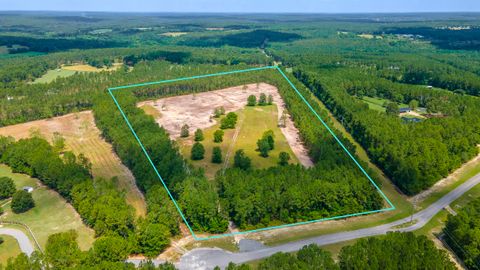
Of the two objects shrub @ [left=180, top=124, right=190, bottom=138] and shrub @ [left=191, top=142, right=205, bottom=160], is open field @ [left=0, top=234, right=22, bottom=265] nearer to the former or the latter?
shrub @ [left=191, top=142, right=205, bottom=160]

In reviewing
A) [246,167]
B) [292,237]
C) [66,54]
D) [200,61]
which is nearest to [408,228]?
[292,237]

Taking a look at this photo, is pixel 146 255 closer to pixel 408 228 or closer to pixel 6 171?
pixel 408 228

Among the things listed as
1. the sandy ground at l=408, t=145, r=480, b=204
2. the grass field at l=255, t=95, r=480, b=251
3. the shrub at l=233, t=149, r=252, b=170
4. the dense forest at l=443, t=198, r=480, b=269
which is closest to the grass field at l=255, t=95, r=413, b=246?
the grass field at l=255, t=95, r=480, b=251

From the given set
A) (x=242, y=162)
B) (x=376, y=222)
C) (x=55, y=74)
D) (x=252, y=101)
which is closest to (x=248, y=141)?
(x=242, y=162)

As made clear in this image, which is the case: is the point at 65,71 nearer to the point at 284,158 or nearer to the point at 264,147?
the point at 264,147

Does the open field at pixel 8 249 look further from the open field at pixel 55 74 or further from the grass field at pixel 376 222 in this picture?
the open field at pixel 55 74

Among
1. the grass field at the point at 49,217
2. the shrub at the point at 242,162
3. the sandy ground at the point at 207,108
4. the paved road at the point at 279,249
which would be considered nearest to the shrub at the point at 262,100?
the sandy ground at the point at 207,108
